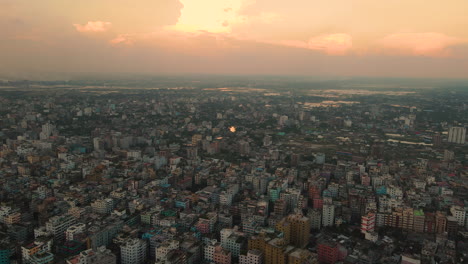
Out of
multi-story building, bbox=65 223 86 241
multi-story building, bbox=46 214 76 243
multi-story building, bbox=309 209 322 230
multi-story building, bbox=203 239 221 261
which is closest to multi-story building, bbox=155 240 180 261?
multi-story building, bbox=203 239 221 261

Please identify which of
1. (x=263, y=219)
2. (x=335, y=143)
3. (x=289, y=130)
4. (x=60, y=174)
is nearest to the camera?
(x=263, y=219)

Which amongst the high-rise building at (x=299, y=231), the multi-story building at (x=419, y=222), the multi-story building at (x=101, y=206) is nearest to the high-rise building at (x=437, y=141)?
the multi-story building at (x=419, y=222)

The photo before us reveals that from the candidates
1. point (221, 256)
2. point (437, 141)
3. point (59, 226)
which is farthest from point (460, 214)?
point (437, 141)

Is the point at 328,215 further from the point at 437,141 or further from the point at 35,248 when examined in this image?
the point at 437,141

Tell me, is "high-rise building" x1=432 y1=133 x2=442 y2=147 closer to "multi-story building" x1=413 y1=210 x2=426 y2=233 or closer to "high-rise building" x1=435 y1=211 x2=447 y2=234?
"high-rise building" x1=435 y1=211 x2=447 y2=234

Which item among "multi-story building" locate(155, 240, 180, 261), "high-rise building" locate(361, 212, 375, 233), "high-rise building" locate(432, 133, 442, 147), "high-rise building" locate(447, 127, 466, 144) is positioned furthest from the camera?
"high-rise building" locate(447, 127, 466, 144)

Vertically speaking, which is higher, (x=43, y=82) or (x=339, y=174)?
(x=43, y=82)

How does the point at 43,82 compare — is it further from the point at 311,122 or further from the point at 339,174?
the point at 339,174

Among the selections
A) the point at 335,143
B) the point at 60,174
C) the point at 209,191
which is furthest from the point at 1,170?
the point at 335,143

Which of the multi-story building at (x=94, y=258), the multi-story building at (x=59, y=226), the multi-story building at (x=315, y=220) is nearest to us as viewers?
the multi-story building at (x=94, y=258)

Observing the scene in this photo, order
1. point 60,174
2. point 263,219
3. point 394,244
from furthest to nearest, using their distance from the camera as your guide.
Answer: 1. point 60,174
2. point 263,219
3. point 394,244

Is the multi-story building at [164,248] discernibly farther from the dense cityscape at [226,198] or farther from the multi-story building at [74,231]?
the multi-story building at [74,231]
